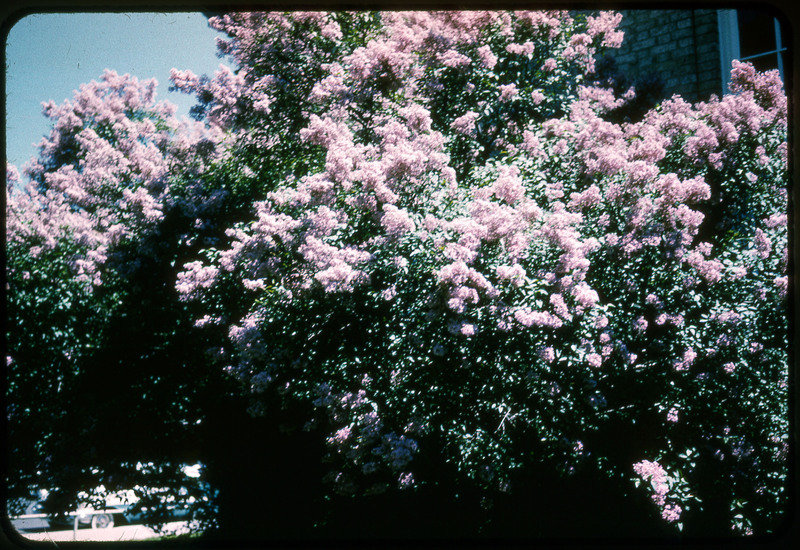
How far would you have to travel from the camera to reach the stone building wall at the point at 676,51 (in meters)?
4.20

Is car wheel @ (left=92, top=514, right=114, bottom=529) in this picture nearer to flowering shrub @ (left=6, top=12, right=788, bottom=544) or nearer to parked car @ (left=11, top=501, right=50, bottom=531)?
parked car @ (left=11, top=501, right=50, bottom=531)

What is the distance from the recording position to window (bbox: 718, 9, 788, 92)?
3729mm

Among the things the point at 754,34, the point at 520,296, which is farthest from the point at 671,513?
the point at 754,34

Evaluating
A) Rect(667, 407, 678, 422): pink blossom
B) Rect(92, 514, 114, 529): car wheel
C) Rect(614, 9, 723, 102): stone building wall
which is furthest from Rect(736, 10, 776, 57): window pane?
Rect(92, 514, 114, 529): car wheel

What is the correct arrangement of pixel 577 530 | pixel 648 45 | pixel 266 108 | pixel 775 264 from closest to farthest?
pixel 775 264
pixel 577 530
pixel 266 108
pixel 648 45

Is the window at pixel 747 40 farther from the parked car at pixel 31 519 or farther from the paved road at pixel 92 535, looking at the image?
the parked car at pixel 31 519

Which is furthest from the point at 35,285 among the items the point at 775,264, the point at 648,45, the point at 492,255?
the point at 648,45

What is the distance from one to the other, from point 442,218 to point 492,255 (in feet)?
1.13

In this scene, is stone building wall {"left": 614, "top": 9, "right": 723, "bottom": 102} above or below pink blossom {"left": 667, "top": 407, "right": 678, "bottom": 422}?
above

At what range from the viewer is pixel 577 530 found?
3.06 m

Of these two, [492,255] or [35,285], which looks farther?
[35,285]

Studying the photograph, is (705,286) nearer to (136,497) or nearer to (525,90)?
(525,90)

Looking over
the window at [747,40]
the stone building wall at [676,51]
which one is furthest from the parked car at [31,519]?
the window at [747,40]

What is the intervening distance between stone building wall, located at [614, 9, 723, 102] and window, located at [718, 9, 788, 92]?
0.18 feet
